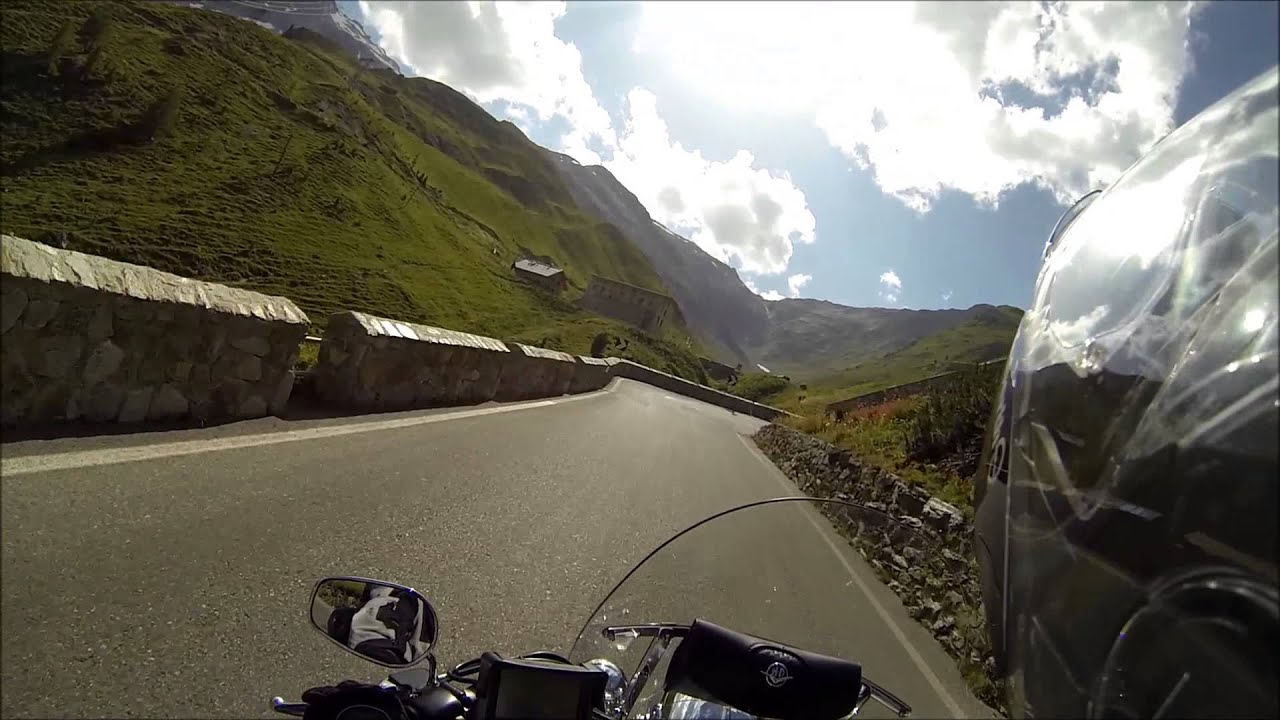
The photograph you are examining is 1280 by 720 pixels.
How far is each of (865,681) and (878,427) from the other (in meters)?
14.5

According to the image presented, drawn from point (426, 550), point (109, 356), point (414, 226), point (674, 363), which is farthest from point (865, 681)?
Answer: point (674, 363)

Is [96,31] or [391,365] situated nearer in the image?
[391,365]

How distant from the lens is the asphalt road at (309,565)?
2.12 m

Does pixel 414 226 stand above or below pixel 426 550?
above

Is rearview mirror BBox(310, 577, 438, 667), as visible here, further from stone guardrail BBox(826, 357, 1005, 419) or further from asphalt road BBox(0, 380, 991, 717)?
stone guardrail BBox(826, 357, 1005, 419)

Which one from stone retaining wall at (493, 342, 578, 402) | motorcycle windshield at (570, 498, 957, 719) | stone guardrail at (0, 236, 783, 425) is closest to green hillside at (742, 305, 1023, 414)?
stone retaining wall at (493, 342, 578, 402)

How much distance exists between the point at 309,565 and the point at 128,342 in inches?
74.3

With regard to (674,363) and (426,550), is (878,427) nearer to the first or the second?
(426,550)

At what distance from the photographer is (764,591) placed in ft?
6.95

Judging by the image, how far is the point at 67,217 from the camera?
1249 inches

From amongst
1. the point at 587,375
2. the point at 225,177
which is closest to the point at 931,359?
the point at 587,375

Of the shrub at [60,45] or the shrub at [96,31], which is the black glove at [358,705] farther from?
the shrub at [96,31]

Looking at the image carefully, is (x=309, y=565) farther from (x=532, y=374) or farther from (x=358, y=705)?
(x=532, y=374)

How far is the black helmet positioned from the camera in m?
0.91
